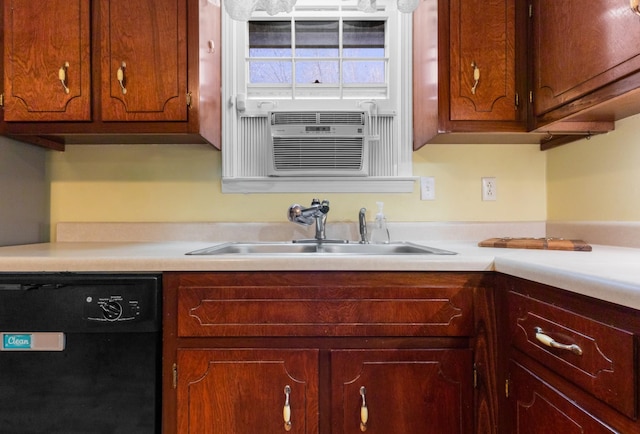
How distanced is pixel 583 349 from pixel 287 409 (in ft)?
2.40

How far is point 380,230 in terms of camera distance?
67.1 inches

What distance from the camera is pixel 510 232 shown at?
1.75 meters

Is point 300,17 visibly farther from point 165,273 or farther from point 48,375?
point 48,375

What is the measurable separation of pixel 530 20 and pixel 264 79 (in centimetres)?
110

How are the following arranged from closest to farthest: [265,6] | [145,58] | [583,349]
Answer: [583,349] < [265,6] < [145,58]

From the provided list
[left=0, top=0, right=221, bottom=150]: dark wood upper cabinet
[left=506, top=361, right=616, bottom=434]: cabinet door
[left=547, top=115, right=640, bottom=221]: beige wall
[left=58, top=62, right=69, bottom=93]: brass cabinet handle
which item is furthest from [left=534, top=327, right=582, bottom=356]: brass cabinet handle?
[left=58, top=62, right=69, bottom=93]: brass cabinet handle

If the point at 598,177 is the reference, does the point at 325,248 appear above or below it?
below

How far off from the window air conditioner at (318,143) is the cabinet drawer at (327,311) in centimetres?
71

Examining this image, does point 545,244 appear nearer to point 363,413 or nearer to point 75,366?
point 363,413

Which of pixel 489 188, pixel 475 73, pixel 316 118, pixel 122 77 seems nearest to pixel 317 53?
pixel 316 118

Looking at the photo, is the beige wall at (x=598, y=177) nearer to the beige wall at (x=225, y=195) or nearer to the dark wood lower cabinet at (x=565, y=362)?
the beige wall at (x=225, y=195)

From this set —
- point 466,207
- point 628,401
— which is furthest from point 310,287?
point 466,207

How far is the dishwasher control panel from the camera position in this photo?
3.55 ft

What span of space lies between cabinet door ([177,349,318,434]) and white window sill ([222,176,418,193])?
0.82 metres
